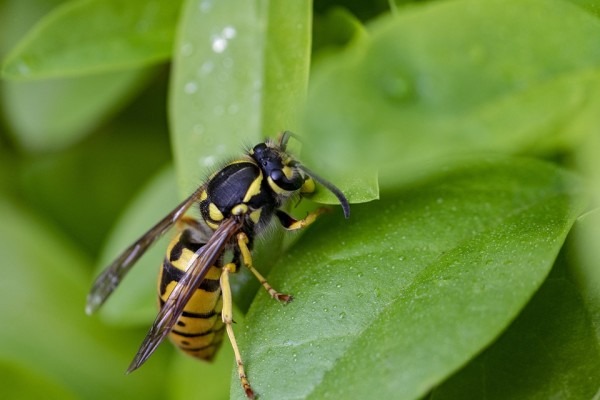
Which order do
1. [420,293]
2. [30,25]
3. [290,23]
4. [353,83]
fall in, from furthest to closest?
[30,25]
[290,23]
[420,293]
[353,83]

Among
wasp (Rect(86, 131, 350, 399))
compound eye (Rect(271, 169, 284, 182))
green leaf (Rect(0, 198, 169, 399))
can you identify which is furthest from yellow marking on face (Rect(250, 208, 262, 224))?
green leaf (Rect(0, 198, 169, 399))

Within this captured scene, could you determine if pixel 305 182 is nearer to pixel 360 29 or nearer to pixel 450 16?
pixel 360 29

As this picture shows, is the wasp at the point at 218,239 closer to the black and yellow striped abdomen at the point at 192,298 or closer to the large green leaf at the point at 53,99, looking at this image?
the black and yellow striped abdomen at the point at 192,298

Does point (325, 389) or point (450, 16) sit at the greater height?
point (450, 16)

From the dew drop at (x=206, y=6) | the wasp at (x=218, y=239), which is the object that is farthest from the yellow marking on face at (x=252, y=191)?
the dew drop at (x=206, y=6)

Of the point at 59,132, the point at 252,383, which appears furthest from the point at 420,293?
the point at 59,132

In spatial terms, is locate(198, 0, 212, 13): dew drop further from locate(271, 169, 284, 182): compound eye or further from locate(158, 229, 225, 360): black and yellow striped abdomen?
locate(158, 229, 225, 360): black and yellow striped abdomen

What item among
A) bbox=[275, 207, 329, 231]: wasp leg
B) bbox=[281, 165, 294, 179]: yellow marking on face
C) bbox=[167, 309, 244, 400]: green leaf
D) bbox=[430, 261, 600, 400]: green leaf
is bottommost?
bbox=[167, 309, 244, 400]: green leaf

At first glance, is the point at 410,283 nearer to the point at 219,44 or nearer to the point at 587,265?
the point at 587,265
